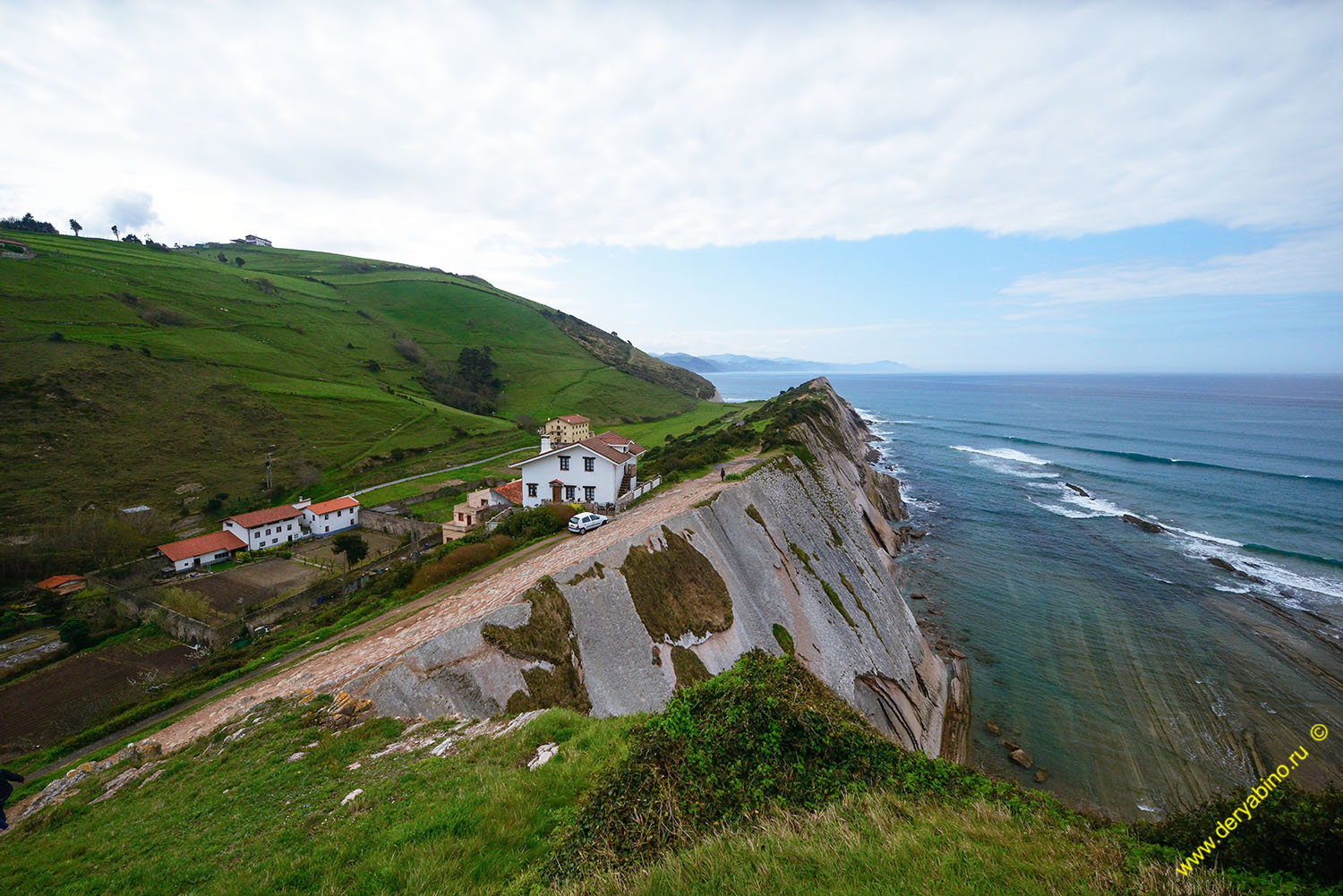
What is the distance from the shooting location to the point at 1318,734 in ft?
68.8

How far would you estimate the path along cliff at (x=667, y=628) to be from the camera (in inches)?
534

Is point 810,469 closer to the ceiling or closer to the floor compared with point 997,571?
closer to the ceiling

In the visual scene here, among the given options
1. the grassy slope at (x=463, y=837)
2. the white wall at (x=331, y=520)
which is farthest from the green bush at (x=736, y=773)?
the white wall at (x=331, y=520)

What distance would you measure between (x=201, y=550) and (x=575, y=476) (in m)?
34.0

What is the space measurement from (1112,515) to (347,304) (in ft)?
491

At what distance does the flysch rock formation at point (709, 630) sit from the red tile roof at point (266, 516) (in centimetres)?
4467

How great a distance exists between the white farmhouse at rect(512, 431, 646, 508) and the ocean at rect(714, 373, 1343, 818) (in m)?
23.3

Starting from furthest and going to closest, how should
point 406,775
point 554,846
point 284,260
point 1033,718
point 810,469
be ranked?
point 284,260, point 810,469, point 1033,718, point 406,775, point 554,846

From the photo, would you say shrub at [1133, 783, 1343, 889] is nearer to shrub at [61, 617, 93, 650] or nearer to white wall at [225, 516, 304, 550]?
shrub at [61, 617, 93, 650]

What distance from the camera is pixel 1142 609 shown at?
34.4m

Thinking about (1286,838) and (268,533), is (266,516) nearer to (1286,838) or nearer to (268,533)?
(268,533)

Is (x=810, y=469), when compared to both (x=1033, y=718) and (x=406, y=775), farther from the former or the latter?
(x=406, y=775)

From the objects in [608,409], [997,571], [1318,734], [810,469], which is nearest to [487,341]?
[608,409]

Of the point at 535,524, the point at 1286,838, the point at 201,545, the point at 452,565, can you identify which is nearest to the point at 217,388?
the point at 201,545
